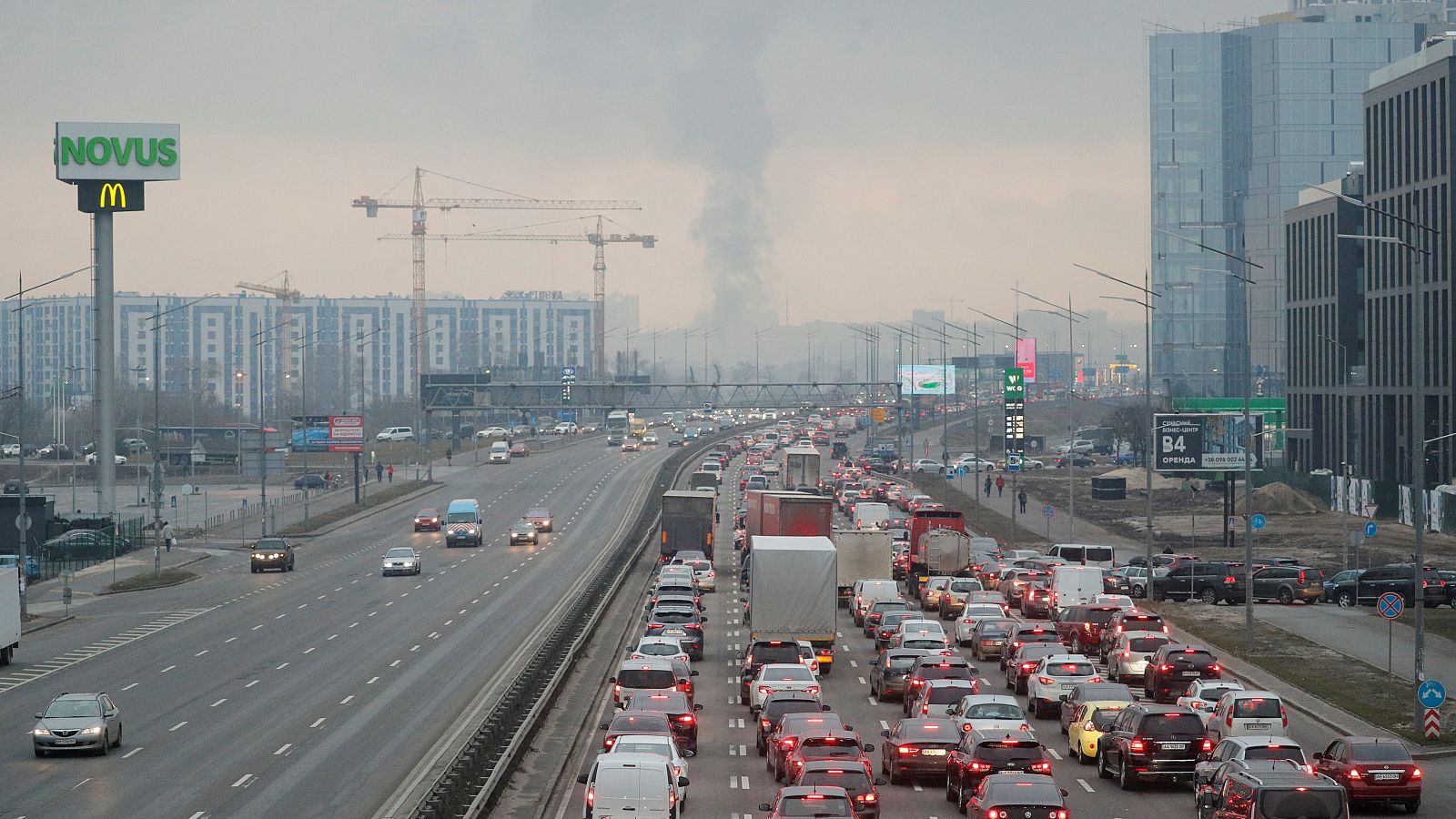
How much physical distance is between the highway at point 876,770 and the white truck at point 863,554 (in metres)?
13.5

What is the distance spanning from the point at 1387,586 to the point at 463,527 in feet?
142

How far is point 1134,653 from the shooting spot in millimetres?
37562

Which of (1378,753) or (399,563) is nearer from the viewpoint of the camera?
(1378,753)

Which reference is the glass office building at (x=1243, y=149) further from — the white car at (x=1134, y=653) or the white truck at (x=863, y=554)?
the white car at (x=1134, y=653)

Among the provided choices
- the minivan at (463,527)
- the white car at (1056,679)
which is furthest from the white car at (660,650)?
the minivan at (463,527)

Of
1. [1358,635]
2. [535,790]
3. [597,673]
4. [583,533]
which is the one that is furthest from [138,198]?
[535,790]

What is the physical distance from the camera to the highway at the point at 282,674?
26.4 m

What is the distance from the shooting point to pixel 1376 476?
89375 millimetres

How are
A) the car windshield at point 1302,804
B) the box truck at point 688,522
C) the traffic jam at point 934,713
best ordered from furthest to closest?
the box truck at point 688,522 < the traffic jam at point 934,713 < the car windshield at point 1302,804

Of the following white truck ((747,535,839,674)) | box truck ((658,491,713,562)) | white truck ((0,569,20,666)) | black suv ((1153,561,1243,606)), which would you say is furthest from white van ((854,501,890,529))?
white truck ((0,569,20,666))

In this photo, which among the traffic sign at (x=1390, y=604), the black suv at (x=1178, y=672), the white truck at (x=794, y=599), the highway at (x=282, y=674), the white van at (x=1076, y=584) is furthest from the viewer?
the white van at (x=1076, y=584)

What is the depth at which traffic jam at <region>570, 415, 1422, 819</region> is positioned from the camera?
69.5ft

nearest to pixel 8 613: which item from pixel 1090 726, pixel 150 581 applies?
pixel 150 581

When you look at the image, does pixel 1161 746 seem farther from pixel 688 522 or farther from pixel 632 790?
pixel 688 522
